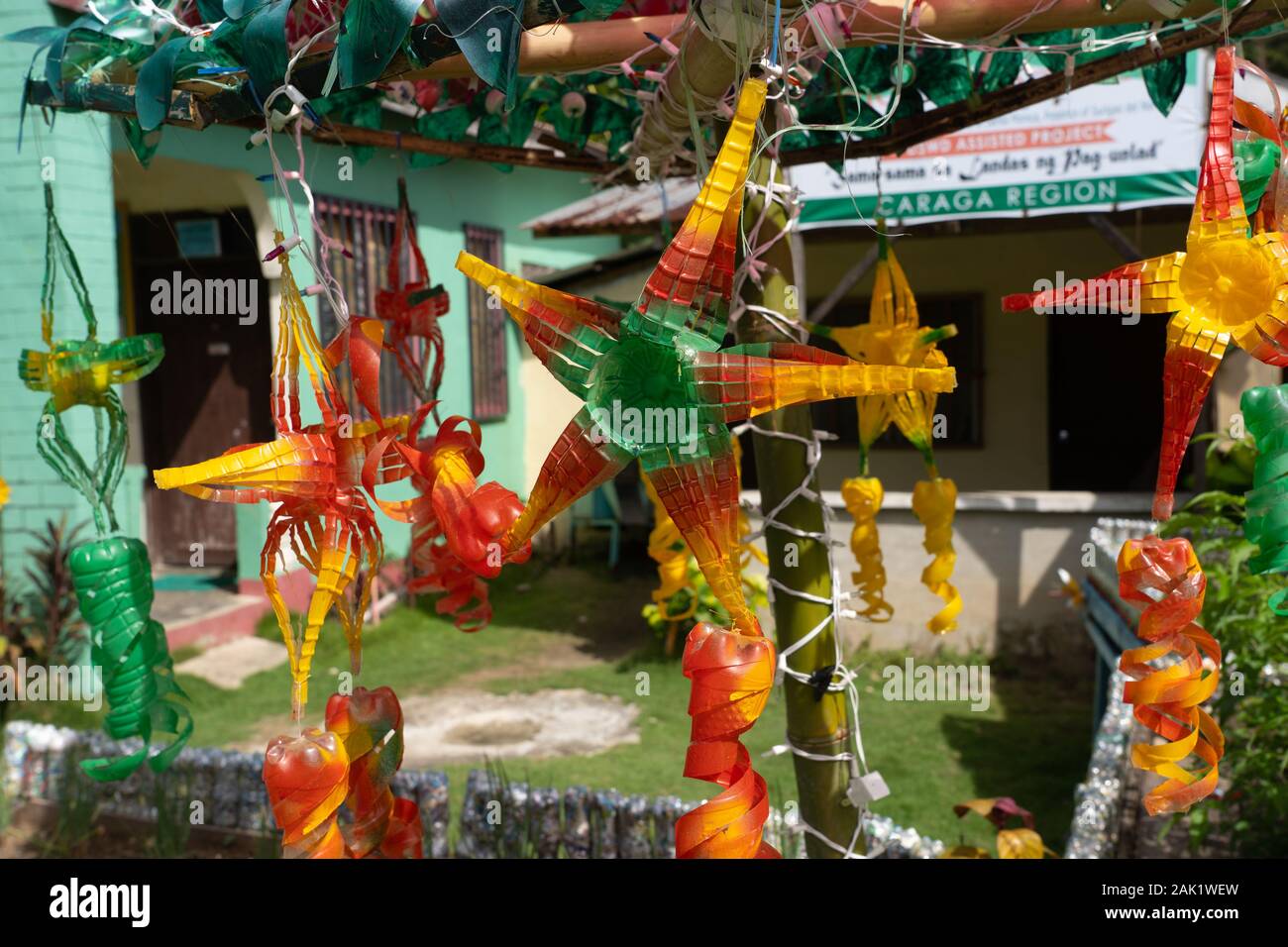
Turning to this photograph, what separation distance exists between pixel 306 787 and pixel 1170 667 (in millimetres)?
1158

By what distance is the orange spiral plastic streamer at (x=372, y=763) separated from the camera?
1.75 metres

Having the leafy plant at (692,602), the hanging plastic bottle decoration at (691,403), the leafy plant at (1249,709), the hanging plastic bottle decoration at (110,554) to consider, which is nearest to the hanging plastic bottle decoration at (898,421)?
the hanging plastic bottle decoration at (691,403)

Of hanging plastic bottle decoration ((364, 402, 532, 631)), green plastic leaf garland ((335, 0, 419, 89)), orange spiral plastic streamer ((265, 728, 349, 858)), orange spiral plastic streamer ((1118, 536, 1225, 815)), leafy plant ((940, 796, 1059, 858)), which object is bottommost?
leafy plant ((940, 796, 1059, 858))

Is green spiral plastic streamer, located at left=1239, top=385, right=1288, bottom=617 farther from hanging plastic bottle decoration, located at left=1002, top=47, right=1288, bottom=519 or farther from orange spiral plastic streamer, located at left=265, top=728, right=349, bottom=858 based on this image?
orange spiral plastic streamer, located at left=265, top=728, right=349, bottom=858

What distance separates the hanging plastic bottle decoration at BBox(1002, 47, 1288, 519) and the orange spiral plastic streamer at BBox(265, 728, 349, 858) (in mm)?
1092

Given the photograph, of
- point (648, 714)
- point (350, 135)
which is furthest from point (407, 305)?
point (648, 714)

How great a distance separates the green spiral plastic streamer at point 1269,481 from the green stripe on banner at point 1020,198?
4.90m

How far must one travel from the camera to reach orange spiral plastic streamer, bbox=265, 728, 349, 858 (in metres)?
1.50

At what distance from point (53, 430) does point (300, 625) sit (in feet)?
2.45

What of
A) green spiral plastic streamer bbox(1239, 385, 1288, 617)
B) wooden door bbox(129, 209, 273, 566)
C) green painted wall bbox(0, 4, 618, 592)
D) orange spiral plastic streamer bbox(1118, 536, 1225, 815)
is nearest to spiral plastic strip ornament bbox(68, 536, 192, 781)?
orange spiral plastic streamer bbox(1118, 536, 1225, 815)

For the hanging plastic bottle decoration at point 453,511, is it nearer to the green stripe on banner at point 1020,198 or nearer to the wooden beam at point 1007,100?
the wooden beam at point 1007,100

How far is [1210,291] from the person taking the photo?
136 centimetres

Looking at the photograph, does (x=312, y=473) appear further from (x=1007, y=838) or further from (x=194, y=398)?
(x=194, y=398)
